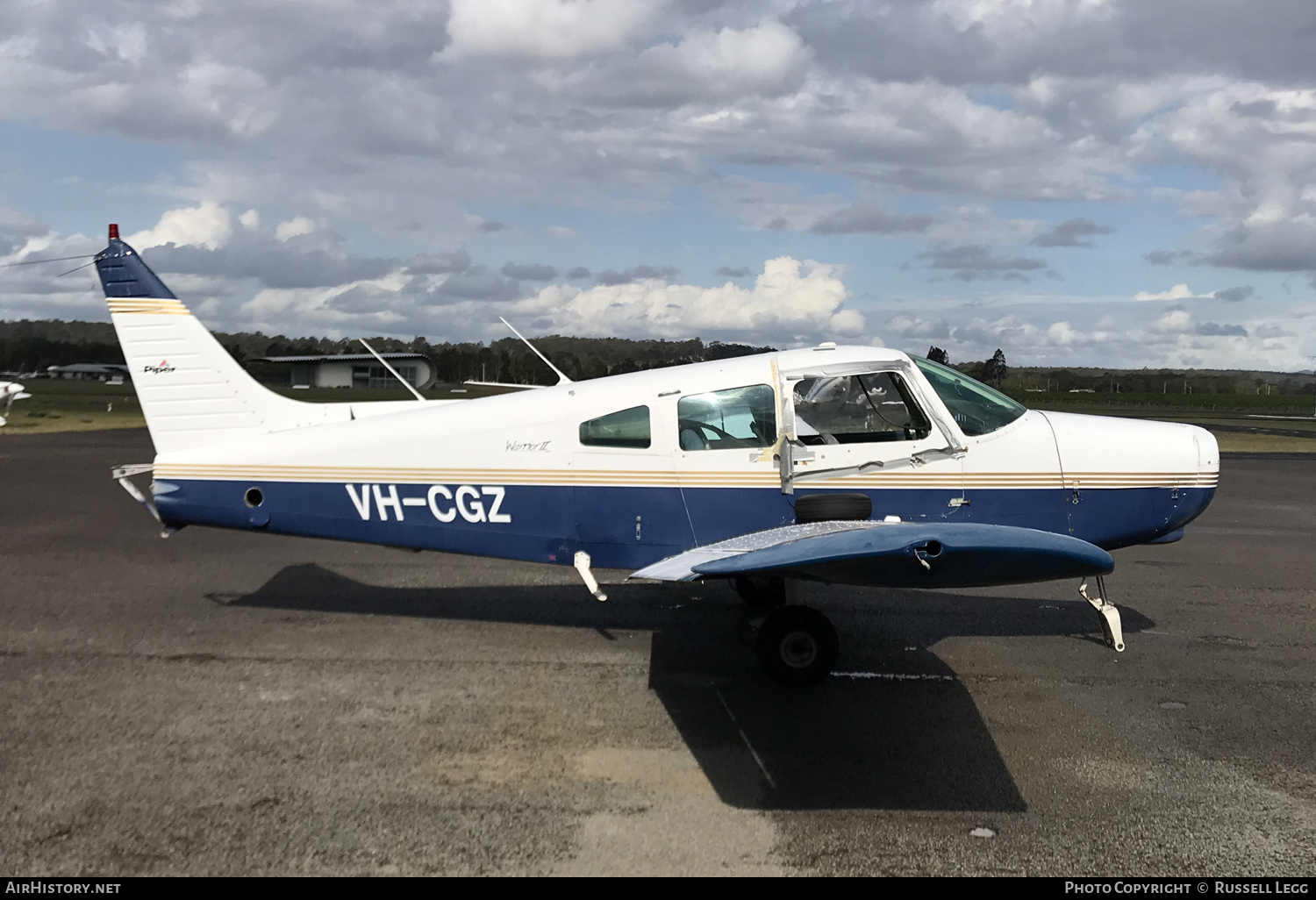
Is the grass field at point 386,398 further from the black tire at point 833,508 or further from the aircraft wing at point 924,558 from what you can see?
the aircraft wing at point 924,558

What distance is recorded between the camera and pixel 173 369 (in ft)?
24.6

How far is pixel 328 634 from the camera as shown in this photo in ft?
25.7

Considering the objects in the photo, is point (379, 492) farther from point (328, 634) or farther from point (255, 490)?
point (328, 634)

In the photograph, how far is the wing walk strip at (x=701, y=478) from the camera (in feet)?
22.1

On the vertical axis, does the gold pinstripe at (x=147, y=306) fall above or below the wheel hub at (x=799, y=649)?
above

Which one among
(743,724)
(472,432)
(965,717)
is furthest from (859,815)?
(472,432)

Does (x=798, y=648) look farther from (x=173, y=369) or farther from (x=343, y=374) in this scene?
(x=343, y=374)

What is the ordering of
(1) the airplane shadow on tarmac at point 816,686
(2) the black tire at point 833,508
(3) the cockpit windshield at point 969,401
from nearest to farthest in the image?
(1) the airplane shadow on tarmac at point 816,686 → (2) the black tire at point 833,508 → (3) the cockpit windshield at point 969,401

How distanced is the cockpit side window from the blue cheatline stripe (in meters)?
0.40

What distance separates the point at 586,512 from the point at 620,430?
635 millimetres

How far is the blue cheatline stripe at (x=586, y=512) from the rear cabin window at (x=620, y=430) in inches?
12.6

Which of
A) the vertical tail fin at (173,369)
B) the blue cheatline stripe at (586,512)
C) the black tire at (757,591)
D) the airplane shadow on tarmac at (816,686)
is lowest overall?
the airplane shadow on tarmac at (816,686)

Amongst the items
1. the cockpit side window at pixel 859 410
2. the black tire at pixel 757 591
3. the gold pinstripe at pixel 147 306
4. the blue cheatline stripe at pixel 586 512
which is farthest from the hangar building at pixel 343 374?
the cockpit side window at pixel 859 410

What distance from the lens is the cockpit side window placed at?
6766 millimetres
